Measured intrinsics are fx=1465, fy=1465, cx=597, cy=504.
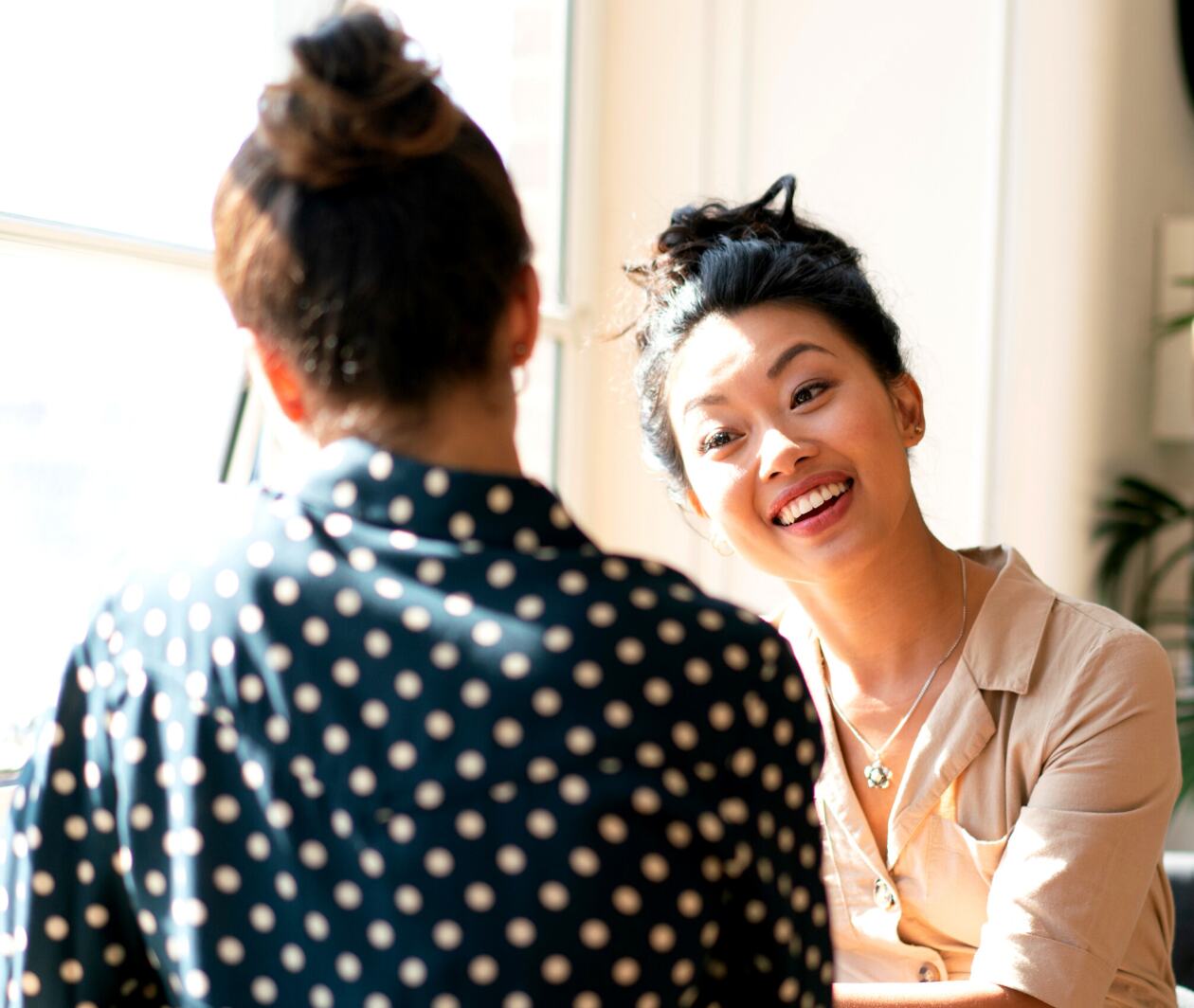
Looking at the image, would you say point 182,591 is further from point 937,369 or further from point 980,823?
point 937,369

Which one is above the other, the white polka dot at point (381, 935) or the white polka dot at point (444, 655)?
the white polka dot at point (444, 655)

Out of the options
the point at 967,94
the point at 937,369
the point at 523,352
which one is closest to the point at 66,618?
the point at 523,352

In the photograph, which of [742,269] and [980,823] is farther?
[742,269]

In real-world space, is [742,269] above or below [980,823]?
above

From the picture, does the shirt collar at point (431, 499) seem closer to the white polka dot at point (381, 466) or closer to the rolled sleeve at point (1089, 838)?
the white polka dot at point (381, 466)

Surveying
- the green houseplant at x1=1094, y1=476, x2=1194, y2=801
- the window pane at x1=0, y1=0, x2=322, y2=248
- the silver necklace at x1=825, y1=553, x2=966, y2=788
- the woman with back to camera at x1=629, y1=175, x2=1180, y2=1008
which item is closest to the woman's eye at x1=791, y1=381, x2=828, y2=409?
the woman with back to camera at x1=629, y1=175, x2=1180, y2=1008

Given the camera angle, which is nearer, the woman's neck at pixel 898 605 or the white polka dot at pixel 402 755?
the white polka dot at pixel 402 755

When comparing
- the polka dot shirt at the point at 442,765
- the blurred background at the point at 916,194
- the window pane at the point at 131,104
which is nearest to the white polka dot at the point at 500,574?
the polka dot shirt at the point at 442,765

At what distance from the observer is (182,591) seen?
927 mm

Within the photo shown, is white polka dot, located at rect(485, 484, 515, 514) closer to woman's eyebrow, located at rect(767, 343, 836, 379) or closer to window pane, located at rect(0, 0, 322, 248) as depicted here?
woman's eyebrow, located at rect(767, 343, 836, 379)

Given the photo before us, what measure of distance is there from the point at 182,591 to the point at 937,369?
2.77 metres

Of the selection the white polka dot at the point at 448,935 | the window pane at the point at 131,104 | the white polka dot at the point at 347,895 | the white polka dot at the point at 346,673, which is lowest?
the white polka dot at the point at 448,935

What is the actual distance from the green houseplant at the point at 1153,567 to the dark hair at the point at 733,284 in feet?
6.60

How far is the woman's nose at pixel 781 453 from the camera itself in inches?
68.7
